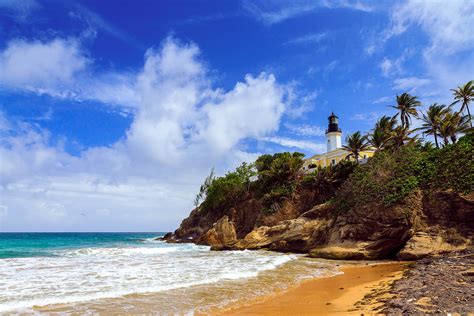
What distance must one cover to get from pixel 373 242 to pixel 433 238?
10.4 ft

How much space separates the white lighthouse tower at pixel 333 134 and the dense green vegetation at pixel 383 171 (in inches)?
465

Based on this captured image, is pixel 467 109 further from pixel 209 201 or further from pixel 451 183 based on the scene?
pixel 209 201

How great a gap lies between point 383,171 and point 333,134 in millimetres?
28528

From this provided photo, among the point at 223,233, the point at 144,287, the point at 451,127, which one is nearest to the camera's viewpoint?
the point at 144,287

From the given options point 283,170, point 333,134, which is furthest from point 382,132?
point 333,134

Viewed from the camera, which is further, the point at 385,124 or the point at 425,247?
the point at 385,124

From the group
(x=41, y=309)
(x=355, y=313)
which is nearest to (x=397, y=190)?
(x=355, y=313)

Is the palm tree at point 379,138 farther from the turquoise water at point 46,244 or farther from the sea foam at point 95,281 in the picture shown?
the turquoise water at point 46,244

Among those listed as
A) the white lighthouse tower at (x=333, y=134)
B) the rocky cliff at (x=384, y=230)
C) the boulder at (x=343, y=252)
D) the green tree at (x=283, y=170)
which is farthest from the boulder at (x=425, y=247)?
the white lighthouse tower at (x=333, y=134)

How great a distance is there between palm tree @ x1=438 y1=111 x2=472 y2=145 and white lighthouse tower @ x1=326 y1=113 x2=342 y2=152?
19872 mm

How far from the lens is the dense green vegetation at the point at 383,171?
20.1 meters

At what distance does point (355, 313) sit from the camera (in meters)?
7.19

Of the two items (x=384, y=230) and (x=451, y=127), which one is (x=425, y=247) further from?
(x=451, y=127)

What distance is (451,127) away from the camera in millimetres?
29734
